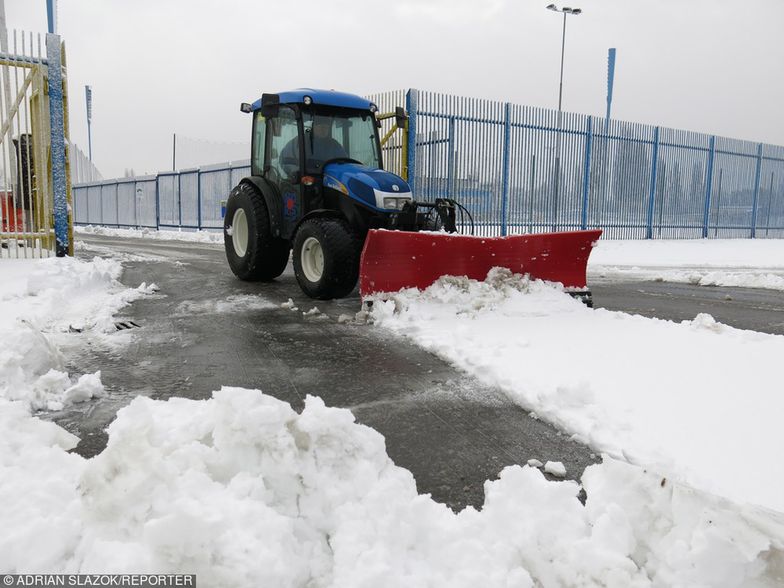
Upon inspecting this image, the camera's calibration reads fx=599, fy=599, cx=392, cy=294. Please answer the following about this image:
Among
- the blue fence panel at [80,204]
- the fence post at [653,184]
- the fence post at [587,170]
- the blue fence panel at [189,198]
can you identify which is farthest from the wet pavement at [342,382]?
the blue fence panel at [80,204]

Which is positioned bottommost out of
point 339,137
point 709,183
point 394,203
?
point 394,203

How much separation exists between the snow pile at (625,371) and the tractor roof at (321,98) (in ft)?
9.63

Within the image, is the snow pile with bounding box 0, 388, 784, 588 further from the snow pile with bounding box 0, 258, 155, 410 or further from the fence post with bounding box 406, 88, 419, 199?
the fence post with bounding box 406, 88, 419, 199

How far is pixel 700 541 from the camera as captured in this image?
1570 millimetres

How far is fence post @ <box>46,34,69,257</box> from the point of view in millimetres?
8648

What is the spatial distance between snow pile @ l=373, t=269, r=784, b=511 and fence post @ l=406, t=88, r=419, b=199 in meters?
6.83

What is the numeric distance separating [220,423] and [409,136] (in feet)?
36.6

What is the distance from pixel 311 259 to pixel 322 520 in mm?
5276

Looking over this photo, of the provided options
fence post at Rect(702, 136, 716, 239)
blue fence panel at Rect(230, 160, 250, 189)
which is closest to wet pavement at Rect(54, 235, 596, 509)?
blue fence panel at Rect(230, 160, 250, 189)

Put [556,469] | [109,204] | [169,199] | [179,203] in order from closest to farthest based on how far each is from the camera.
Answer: [556,469] < [179,203] < [169,199] < [109,204]

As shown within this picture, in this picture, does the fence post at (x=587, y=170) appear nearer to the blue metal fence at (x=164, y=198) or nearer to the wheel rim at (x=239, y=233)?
the wheel rim at (x=239, y=233)

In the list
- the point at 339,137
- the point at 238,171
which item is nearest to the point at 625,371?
the point at 339,137

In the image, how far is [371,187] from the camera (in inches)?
266

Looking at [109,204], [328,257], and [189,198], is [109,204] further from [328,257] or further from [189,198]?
[328,257]
